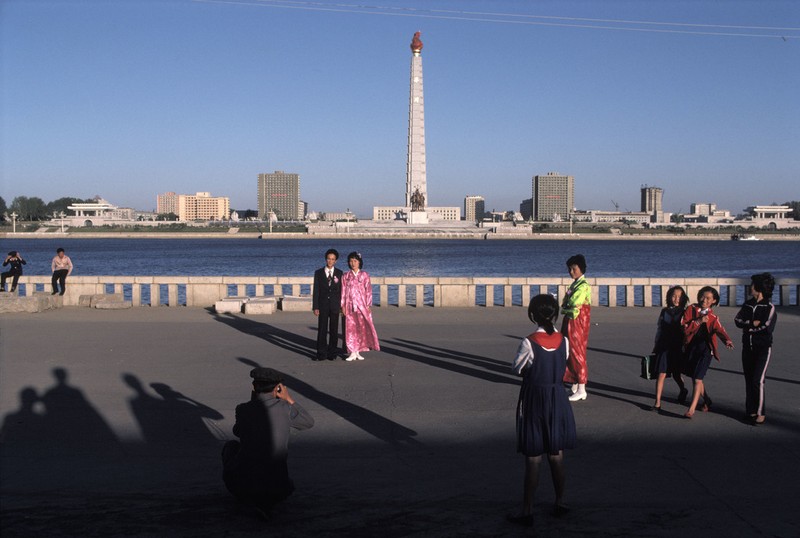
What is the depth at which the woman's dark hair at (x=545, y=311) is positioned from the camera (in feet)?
17.0

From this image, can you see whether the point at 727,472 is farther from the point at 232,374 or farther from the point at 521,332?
the point at 521,332

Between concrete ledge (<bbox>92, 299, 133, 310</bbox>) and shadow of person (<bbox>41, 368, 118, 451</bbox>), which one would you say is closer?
shadow of person (<bbox>41, 368, 118, 451</bbox>)

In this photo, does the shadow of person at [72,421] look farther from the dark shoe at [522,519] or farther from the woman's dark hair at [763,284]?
the woman's dark hair at [763,284]

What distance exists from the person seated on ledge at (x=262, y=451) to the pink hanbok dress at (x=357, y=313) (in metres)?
5.95

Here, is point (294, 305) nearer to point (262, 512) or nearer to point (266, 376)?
point (266, 376)

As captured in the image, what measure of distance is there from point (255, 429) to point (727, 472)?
11.6ft

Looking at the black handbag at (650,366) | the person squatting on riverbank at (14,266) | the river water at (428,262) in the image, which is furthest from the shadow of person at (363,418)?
the river water at (428,262)

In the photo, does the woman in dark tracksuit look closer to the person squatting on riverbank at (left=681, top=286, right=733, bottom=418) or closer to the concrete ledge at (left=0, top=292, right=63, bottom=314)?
the person squatting on riverbank at (left=681, top=286, right=733, bottom=418)

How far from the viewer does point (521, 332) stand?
14.3m

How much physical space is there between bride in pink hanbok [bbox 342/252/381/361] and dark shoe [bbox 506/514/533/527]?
6199 millimetres

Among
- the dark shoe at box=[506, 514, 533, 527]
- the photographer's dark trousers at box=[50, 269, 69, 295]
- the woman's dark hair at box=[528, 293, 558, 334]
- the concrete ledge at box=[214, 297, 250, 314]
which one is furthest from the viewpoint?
the photographer's dark trousers at box=[50, 269, 69, 295]

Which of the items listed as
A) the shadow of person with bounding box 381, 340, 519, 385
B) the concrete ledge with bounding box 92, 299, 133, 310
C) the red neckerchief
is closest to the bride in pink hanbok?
the shadow of person with bounding box 381, 340, 519, 385

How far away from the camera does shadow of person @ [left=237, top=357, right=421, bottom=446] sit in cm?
700

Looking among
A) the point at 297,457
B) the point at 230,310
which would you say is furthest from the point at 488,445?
the point at 230,310
